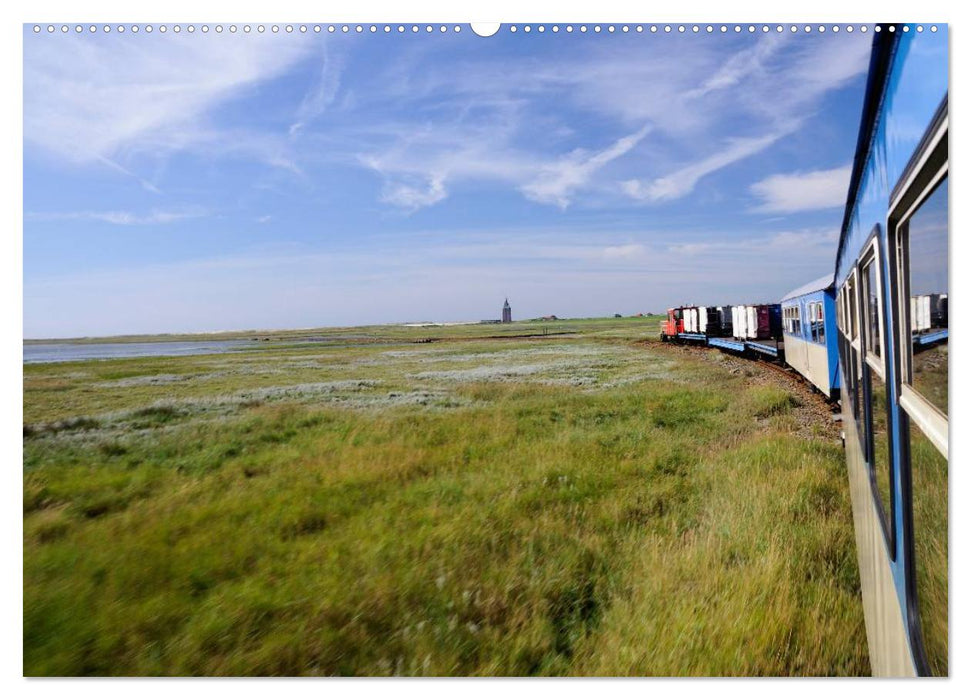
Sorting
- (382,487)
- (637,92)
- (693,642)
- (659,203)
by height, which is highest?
(637,92)

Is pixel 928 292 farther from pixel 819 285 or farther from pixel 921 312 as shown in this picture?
pixel 819 285

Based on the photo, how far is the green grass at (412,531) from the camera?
3.63m

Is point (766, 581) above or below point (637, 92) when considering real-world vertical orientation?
below

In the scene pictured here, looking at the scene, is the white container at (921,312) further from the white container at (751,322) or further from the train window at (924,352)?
the white container at (751,322)

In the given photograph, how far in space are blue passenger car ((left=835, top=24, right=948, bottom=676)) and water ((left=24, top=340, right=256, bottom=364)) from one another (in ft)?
17.0

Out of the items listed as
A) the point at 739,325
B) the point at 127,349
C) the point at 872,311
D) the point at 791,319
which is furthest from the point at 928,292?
the point at 739,325

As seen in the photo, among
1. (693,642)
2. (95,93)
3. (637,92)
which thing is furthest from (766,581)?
(95,93)

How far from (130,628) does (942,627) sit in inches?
178

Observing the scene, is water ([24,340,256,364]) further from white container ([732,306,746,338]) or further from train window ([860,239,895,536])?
white container ([732,306,746,338])

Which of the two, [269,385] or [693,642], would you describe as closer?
[693,642]

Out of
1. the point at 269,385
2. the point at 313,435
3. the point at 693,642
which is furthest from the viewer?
the point at 269,385

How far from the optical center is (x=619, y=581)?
4.24m

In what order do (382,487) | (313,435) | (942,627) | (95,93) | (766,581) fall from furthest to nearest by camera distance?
(313,435) < (382,487) < (95,93) < (766,581) < (942,627)

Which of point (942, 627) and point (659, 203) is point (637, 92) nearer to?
point (659, 203)
